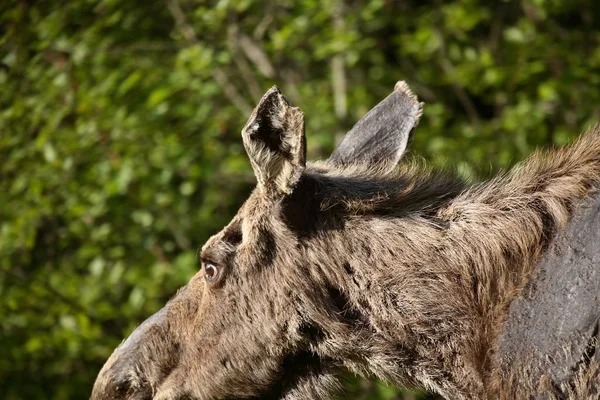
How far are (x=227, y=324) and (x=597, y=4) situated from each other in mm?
6341

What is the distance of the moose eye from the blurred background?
2766 millimetres

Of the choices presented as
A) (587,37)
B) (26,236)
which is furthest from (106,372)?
(587,37)

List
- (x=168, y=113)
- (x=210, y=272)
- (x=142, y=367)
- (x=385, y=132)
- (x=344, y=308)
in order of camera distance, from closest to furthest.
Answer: (x=344, y=308)
(x=210, y=272)
(x=142, y=367)
(x=385, y=132)
(x=168, y=113)

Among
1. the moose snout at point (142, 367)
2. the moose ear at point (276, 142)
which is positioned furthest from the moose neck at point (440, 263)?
the moose snout at point (142, 367)

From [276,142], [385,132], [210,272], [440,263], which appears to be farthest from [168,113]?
[440,263]

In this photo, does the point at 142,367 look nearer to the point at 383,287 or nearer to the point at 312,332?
the point at 312,332

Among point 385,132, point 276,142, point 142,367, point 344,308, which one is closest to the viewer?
point 276,142

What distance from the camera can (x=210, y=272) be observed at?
436 cm

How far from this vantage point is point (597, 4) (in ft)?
29.9

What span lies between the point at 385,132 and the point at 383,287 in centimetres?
115

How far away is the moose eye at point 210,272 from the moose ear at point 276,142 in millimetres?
560

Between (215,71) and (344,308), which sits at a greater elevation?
(215,71)

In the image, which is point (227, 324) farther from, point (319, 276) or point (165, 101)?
point (165, 101)

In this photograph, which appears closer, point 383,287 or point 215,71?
point 383,287
